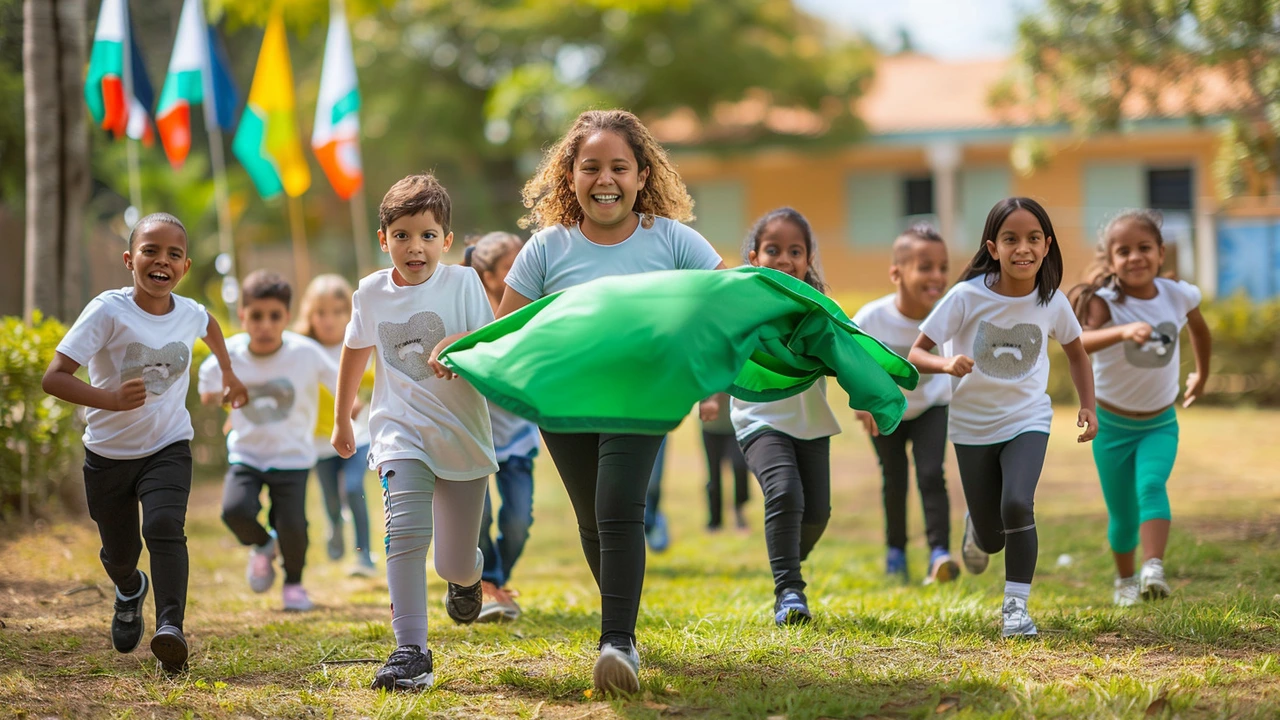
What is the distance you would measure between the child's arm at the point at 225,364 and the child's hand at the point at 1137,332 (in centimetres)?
386

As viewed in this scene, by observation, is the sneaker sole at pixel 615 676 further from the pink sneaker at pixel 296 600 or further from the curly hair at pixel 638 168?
the pink sneaker at pixel 296 600

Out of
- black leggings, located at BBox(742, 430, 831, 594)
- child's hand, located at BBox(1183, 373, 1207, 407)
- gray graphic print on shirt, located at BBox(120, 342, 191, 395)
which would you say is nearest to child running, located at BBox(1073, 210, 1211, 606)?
child's hand, located at BBox(1183, 373, 1207, 407)

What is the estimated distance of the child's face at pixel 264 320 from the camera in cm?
668

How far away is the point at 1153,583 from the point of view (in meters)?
5.63

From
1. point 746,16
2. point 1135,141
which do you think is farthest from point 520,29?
point 1135,141

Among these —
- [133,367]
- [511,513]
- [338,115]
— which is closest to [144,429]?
Answer: [133,367]

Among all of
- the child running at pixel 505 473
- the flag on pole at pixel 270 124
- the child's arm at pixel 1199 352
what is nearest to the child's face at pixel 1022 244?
the child's arm at pixel 1199 352

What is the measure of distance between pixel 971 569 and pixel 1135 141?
2052 centimetres

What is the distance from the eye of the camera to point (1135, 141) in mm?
24344

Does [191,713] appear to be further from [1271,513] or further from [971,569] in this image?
[1271,513]

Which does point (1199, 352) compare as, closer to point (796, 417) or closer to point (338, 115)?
point (796, 417)

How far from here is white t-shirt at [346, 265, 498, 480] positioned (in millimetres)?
4539

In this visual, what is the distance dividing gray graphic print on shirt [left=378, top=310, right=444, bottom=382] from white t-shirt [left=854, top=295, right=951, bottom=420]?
276 cm

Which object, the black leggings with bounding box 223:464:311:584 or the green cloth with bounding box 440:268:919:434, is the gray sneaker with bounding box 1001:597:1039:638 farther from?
the black leggings with bounding box 223:464:311:584
